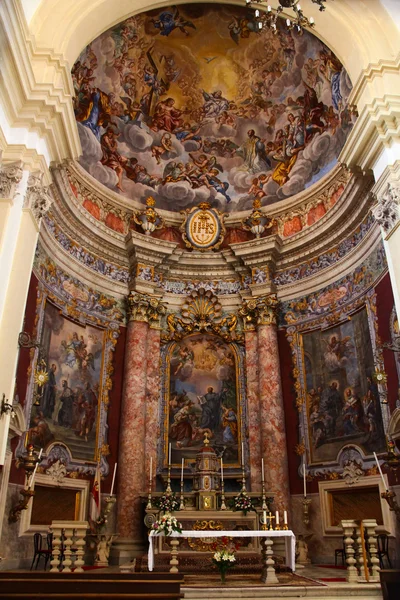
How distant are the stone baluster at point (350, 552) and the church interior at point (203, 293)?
0.11 feet

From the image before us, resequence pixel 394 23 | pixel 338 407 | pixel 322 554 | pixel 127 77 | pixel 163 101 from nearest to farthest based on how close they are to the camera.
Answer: pixel 394 23 → pixel 322 554 → pixel 338 407 → pixel 127 77 → pixel 163 101

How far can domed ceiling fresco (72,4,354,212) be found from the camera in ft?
48.1

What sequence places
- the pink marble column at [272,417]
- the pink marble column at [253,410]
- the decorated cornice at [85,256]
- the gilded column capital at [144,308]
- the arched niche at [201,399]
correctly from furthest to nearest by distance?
the gilded column capital at [144,308], the arched niche at [201,399], the pink marble column at [253,410], the pink marble column at [272,417], the decorated cornice at [85,256]

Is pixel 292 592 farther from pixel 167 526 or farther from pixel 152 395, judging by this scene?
pixel 152 395

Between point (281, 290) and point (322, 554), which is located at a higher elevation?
point (281, 290)

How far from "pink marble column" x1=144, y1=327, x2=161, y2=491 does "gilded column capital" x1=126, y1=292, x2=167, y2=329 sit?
31 cm

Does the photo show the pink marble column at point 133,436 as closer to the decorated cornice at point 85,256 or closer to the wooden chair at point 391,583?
the decorated cornice at point 85,256

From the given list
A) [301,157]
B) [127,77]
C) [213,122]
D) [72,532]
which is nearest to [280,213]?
[301,157]

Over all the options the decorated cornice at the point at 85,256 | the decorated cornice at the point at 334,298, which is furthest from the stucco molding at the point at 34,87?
the decorated cornice at the point at 334,298

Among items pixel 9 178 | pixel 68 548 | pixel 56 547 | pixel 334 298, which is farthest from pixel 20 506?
pixel 334 298

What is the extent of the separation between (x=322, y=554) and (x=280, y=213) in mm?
9511

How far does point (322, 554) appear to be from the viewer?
12.5 meters

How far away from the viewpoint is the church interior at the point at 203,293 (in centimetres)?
982

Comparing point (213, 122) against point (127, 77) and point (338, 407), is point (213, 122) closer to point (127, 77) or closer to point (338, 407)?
point (127, 77)
